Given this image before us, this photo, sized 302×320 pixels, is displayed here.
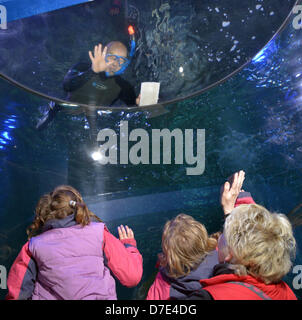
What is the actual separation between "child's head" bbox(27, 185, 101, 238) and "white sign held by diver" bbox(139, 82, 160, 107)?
1.61 ft

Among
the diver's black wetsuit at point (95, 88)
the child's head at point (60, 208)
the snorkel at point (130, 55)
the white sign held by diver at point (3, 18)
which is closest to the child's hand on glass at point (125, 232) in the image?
the child's head at point (60, 208)

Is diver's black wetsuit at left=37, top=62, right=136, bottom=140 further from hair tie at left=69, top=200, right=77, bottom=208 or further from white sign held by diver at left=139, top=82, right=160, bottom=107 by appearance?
hair tie at left=69, top=200, right=77, bottom=208

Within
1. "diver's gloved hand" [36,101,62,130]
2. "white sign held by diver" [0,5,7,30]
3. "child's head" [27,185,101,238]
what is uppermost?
"white sign held by diver" [0,5,7,30]

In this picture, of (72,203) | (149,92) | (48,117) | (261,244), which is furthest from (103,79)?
(261,244)

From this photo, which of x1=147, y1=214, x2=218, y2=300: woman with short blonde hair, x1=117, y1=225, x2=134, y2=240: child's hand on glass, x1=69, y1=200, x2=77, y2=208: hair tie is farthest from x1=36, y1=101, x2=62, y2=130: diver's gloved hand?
x1=147, y1=214, x2=218, y2=300: woman with short blonde hair

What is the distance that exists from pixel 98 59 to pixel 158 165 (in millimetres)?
562

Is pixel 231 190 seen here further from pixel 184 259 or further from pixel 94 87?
pixel 94 87

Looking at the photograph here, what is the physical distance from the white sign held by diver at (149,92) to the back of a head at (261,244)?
0.63m

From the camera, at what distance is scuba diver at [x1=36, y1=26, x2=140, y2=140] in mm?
1165

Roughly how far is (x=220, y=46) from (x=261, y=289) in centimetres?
89

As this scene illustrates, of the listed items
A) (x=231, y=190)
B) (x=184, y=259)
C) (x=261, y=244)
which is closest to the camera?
(x=261, y=244)

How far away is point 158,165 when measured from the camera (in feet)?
4.80
